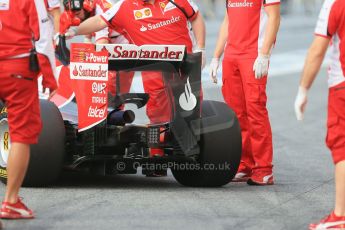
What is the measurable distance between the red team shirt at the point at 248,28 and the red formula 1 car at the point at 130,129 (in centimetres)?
53

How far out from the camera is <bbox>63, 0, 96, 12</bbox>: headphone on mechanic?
398 inches

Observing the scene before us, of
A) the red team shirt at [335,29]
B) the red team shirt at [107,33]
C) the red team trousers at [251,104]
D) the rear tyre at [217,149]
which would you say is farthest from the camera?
the red team shirt at [107,33]

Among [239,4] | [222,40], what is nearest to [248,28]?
[239,4]

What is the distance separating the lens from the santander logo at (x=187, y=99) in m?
9.30

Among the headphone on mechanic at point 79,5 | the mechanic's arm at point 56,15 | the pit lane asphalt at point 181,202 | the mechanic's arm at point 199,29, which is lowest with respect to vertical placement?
the pit lane asphalt at point 181,202

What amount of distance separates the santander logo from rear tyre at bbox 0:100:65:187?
990 mm

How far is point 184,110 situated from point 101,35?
1.92 m

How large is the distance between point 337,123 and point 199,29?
290 centimetres

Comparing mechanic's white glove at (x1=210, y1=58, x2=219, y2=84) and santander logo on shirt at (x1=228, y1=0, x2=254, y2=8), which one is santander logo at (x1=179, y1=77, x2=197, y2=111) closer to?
mechanic's white glove at (x1=210, y1=58, x2=219, y2=84)

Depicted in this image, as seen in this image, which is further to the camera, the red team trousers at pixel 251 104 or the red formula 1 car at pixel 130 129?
the red team trousers at pixel 251 104

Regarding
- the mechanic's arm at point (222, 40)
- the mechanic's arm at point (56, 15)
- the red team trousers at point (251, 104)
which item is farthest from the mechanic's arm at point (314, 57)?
the mechanic's arm at point (56, 15)

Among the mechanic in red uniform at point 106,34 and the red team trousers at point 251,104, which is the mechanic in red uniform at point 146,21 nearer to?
the mechanic in red uniform at point 106,34

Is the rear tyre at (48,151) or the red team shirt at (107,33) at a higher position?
the red team shirt at (107,33)

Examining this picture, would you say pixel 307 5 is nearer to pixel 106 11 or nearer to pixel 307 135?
pixel 307 135
